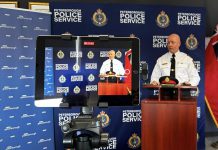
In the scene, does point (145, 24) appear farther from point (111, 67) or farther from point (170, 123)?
point (111, 67)

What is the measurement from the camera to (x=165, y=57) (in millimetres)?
3943

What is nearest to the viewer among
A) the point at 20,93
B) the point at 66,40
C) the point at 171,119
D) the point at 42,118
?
the point at 66,40

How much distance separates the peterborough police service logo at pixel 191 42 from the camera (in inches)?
165

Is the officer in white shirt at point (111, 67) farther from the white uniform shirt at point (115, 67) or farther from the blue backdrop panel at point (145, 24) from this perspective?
the blue backdrop panel at point (145, 24)

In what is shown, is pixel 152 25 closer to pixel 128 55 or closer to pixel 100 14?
pixel 100 14

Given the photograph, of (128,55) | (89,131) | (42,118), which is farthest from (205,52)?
(89,131)

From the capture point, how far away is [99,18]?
405cm

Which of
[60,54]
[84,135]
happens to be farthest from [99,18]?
[84,135]

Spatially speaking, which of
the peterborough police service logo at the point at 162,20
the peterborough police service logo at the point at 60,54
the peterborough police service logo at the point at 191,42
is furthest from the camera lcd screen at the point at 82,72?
the peterborough police service logo at the point at 191,42

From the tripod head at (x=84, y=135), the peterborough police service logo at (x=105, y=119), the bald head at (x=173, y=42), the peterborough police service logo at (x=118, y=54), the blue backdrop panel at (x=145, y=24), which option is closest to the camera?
the tripod head at (x=84, y=135)

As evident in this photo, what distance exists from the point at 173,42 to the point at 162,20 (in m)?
0.51

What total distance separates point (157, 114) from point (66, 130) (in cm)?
199

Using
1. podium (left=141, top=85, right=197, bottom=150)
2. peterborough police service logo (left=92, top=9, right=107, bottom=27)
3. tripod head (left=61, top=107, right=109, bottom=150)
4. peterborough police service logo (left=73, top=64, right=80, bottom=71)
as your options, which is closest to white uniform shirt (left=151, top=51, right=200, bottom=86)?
podium (left=141, top=85, right=197, bottom=150)

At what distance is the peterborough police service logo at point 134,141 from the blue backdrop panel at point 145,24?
4.2 inches
